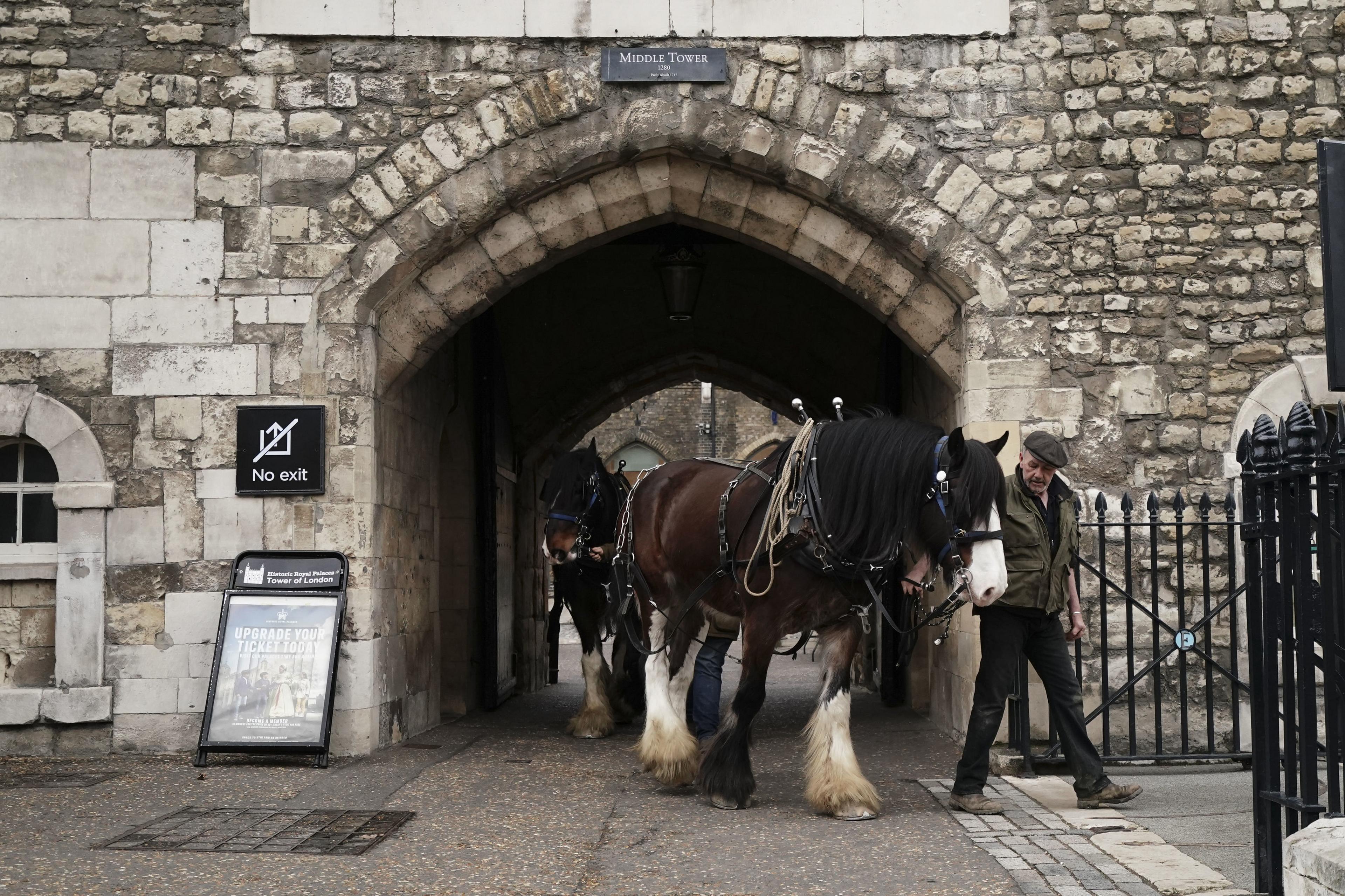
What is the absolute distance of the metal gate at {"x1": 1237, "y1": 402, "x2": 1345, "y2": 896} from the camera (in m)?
3.60

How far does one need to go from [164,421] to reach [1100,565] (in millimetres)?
4766

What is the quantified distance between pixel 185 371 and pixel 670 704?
315 cm

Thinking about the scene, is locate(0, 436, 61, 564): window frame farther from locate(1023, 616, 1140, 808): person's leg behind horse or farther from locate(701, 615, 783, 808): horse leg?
locate(1023, 616, 1140, 808): person's leg behind horse

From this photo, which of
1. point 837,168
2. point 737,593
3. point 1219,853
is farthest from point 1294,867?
point 837,168

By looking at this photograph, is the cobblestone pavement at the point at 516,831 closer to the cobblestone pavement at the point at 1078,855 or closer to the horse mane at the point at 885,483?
the cobblestone pavement at the point at 1078,855

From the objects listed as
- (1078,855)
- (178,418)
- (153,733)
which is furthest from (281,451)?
(1078,855)

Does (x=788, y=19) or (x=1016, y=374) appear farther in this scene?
(x=788, y=19)

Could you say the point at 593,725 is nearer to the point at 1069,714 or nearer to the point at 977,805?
the point at 977,805

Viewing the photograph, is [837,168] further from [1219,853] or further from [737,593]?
[1219,853]

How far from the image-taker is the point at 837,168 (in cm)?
752

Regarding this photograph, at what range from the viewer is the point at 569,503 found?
26.5 ft

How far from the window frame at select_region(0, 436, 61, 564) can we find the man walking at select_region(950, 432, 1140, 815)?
476 centimetres

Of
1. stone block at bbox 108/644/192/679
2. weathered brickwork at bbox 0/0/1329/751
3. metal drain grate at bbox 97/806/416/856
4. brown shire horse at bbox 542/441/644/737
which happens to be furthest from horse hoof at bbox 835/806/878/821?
stone block at bbox 108/644/192/679

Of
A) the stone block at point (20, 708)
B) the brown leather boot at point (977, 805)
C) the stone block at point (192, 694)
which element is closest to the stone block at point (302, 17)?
the stone block at point (192, 694)
